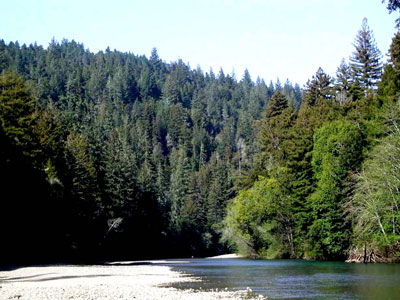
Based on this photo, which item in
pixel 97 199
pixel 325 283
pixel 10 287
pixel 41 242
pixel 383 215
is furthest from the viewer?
pixel 97 199

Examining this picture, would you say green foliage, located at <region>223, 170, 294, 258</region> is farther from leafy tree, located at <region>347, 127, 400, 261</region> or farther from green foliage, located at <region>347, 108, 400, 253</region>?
green foliage, located at <region>347, 108, 400, 253</region>

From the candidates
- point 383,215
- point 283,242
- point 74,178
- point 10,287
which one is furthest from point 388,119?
point 74,178

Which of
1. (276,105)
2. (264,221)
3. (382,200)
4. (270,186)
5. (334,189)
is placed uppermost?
(276,105)

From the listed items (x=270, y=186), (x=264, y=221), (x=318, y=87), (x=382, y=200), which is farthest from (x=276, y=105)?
(x=382, y=200)

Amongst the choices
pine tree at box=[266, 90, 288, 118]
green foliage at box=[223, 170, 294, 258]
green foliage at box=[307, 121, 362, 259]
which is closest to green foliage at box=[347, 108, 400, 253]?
green foliage at box=[307, 121, 362, 259]

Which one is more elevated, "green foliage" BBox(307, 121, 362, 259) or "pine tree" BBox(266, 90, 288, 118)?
"pine tree" BBox(266, 90, 288, 118)

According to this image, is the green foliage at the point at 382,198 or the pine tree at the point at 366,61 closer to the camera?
the green foliage at the point at 382,198

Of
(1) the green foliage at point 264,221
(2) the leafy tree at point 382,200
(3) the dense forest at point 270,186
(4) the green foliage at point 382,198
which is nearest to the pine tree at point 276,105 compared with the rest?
(3) the dense forest at point 270,186

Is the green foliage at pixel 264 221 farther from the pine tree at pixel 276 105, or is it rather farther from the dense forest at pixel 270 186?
the pine tree at pixel 276 105

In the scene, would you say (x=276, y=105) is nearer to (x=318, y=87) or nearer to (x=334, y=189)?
(x=318, y=87)

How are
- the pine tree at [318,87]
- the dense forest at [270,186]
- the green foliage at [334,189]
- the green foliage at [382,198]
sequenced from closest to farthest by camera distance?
1. the green foliage at [382,198]
2. the dense forest at [270,186]
3. the green foliage at [334,189]
4. the pine tree at [318,87]

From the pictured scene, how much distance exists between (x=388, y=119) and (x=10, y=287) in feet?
108

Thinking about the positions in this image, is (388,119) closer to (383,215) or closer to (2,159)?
(383,215)

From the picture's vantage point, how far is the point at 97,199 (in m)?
70.6
